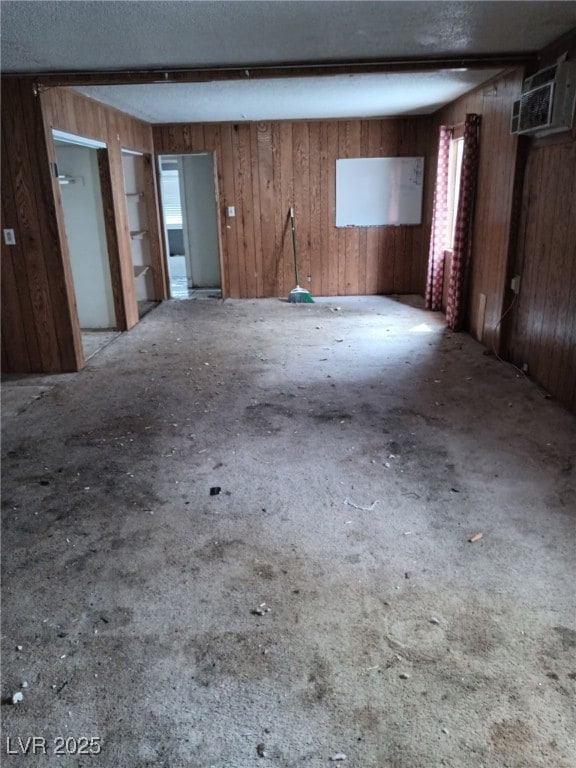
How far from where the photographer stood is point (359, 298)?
25.9ft

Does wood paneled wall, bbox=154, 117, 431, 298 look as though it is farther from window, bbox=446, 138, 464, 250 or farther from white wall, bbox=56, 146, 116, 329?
white wall, bbox=56, 146, 116, 329

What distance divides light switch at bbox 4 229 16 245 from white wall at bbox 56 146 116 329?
1.31 m

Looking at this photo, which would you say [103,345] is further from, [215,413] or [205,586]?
[205,586]

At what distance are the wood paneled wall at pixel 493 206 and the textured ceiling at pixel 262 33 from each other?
41 cm

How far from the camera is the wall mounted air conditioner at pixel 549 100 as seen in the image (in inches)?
142

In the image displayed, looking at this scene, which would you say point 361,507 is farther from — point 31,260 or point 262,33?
point 31,260

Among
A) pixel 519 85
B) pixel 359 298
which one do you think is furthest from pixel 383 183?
pixel 519 85

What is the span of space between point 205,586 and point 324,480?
98 cm

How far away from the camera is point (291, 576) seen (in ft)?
7.39

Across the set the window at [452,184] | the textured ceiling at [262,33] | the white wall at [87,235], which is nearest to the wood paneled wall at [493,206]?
the textured ceiling at [262,33]

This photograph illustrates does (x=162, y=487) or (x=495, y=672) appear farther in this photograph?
(x=162, y=487)

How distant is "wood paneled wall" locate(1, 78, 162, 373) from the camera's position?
14.4 feet

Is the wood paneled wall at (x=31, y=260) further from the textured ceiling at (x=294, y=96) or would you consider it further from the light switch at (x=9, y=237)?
the textured ceiling at (x=294, y=96)

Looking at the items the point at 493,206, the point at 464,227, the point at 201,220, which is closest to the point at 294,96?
the point at 464,227
